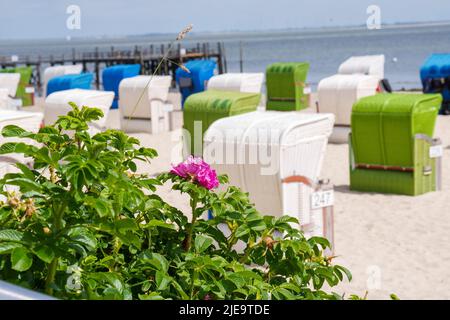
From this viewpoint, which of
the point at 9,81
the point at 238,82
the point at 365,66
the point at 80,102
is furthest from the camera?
the point at 9,81

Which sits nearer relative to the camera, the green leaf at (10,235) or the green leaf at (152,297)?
the green leaf at (10,235)

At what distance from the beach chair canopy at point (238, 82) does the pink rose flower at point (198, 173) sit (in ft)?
→ 54.7

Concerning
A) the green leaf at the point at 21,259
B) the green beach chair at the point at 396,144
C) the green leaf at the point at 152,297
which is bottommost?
the green beach chair at the point at 396,144

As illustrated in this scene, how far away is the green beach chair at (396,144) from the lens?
10.4m

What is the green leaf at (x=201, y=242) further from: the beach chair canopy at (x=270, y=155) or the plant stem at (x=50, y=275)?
the beach chair canopy at (x=270, y=155)

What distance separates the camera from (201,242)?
85.2 inches

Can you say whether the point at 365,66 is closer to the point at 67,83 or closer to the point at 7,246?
the point at 67,83

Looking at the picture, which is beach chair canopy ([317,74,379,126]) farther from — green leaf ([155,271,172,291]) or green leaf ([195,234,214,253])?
green leaf ([155,271,172,291])

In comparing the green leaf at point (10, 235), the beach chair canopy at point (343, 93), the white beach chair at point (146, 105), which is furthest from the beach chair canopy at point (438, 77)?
the green leaf at point (10, 235)

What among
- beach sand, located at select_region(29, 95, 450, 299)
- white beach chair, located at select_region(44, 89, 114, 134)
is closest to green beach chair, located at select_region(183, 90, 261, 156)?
beach sand, located at select_region(29, 95, 450, 299)

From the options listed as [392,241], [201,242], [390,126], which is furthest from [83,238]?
[390,126]

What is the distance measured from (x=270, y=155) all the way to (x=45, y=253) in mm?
5822

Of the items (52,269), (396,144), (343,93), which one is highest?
(52,269)
